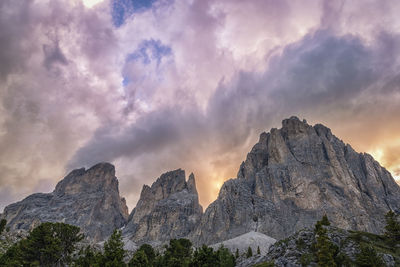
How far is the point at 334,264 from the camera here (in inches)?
2330

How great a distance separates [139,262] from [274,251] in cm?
3985

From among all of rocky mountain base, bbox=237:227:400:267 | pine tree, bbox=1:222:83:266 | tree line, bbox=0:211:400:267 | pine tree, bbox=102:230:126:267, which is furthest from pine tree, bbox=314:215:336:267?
pine tree, bbox=1:222:83:266

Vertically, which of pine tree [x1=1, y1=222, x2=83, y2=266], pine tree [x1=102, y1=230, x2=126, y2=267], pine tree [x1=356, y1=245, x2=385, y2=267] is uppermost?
pine tree [x1=1, y1=222, x2=83, y2=266]

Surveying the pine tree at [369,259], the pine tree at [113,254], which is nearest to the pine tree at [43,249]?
the pine tree at [113,254]

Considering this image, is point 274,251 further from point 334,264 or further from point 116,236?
point 116,236

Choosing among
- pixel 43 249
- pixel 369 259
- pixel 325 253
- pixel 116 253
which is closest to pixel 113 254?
pixel 116 253

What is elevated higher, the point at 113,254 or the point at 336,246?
the point at 336,246

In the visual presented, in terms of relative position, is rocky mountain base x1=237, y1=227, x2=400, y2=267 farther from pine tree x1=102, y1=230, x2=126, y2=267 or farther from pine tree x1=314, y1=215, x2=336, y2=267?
pine tree x1=102, y1=230, x2=126, y2=267

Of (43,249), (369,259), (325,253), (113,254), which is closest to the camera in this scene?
(113,254)

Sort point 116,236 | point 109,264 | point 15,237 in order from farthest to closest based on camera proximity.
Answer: point 15,237
point 116,236
point 109,264

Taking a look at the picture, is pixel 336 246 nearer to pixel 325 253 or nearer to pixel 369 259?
pixel 325 253

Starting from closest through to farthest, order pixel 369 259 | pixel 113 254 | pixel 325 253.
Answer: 1. pixel 113 254
2. pixel 369 259
3. pixel 325 253

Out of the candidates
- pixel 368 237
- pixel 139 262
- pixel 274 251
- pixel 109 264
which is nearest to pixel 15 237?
pixel 139 262

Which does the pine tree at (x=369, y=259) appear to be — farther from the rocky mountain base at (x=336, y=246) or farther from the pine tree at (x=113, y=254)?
the pine tree at (x=113, y=254)
